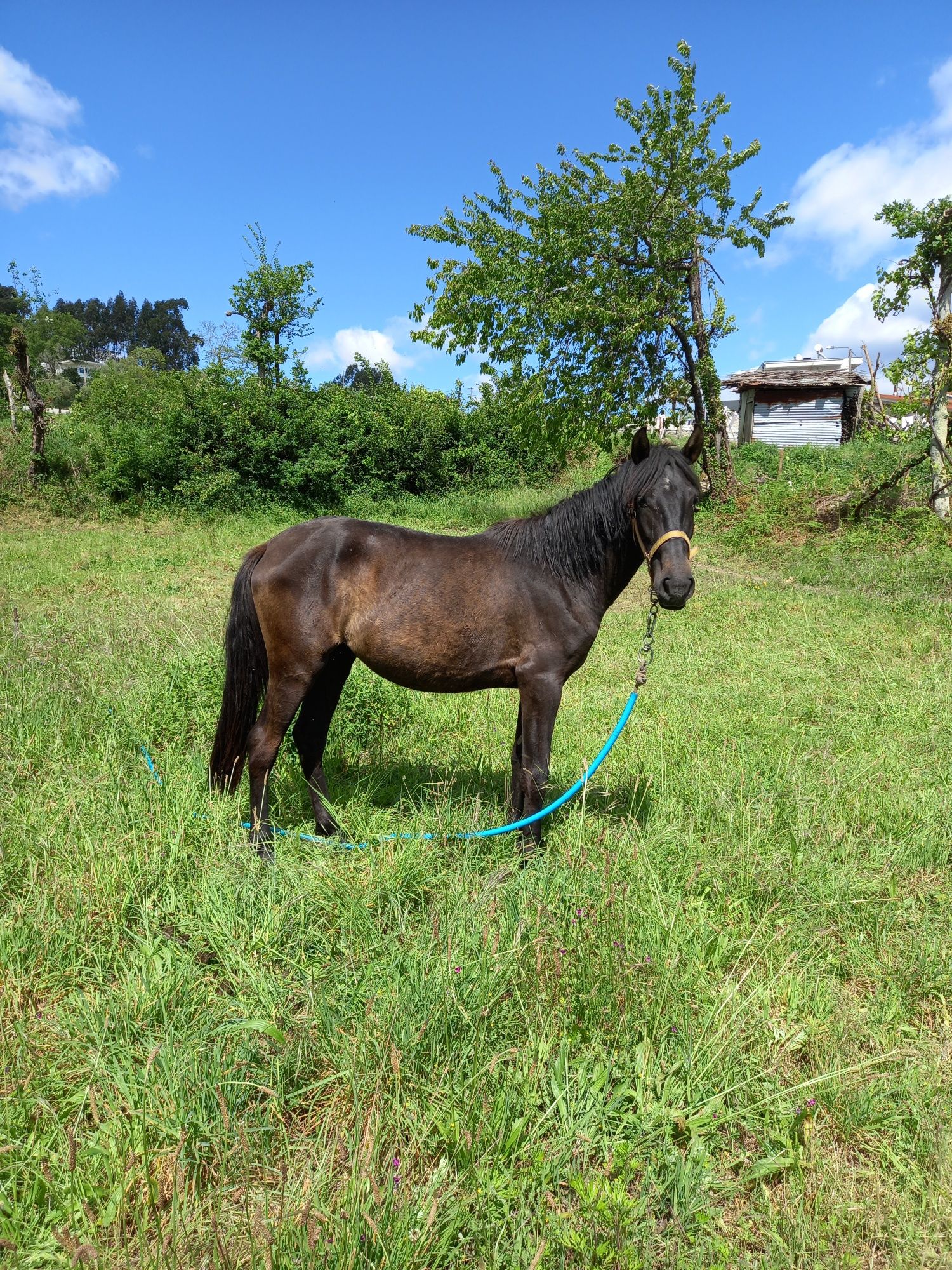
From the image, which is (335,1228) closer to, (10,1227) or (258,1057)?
(258,1057)

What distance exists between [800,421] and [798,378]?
1765mm

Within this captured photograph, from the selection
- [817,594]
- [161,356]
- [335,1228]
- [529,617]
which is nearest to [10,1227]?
[335,1228]

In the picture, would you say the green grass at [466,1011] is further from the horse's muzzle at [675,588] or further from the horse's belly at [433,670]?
the horse's muzzle at [675,588]

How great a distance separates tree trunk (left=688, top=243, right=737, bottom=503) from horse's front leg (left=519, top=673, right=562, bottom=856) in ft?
44.7

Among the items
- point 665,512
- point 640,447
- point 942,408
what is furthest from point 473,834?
point 942,408

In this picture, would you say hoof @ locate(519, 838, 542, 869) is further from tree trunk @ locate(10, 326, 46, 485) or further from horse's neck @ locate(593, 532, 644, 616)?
tree trunk @ locate(10, 326, 46, 485)

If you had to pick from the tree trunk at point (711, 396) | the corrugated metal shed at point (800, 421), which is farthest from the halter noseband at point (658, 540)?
the corrugated metal shed at point (800, 421)

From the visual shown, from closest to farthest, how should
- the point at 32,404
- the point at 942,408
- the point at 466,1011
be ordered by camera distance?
the point at 466,1011 < the point at 942,408 < the point at 32,404

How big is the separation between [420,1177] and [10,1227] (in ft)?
3.12

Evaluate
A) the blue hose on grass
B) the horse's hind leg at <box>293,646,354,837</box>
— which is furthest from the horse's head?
the horse's hind leg at <box>293,646,354,837</box>

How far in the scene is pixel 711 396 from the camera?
16.3 metres

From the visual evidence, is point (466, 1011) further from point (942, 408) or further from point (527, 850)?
point (942, 408)

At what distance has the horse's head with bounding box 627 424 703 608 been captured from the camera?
3.09 m

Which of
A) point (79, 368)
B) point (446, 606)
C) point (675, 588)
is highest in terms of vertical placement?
point (79, 368)
